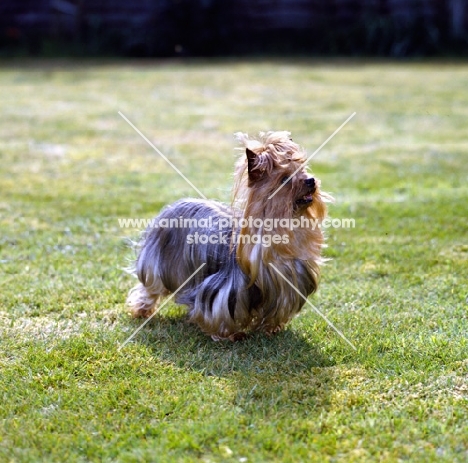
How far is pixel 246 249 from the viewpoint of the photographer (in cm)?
436

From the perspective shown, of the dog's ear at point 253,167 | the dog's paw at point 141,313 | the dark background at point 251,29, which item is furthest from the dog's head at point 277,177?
the dark background at point 251,29

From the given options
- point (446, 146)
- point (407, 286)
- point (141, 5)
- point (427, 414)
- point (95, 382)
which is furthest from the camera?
point (141, 5)

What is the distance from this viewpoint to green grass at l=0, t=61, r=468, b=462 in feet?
12.1

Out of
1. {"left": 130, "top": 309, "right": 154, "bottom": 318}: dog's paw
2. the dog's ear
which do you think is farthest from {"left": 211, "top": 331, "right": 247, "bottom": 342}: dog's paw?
the dog's ear

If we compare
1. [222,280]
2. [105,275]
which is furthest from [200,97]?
[222,280]

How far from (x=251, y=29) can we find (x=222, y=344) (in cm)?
1955

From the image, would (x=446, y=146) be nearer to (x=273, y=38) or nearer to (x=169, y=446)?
(x=169, y=446)

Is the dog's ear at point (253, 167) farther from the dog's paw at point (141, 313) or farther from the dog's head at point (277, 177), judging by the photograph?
the dog's paw at point (141, 313)

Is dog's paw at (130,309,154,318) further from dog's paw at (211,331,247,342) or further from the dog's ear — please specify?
the dog's ear

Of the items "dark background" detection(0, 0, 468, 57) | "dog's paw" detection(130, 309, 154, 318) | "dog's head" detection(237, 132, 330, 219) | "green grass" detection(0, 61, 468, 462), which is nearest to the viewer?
"green grass" detection(0, 61, 468, 462)

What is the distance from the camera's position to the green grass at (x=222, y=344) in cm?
368

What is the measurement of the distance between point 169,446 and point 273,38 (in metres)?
20.8

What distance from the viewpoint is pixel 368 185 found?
8734 mm

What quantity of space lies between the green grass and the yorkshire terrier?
0.23 m
